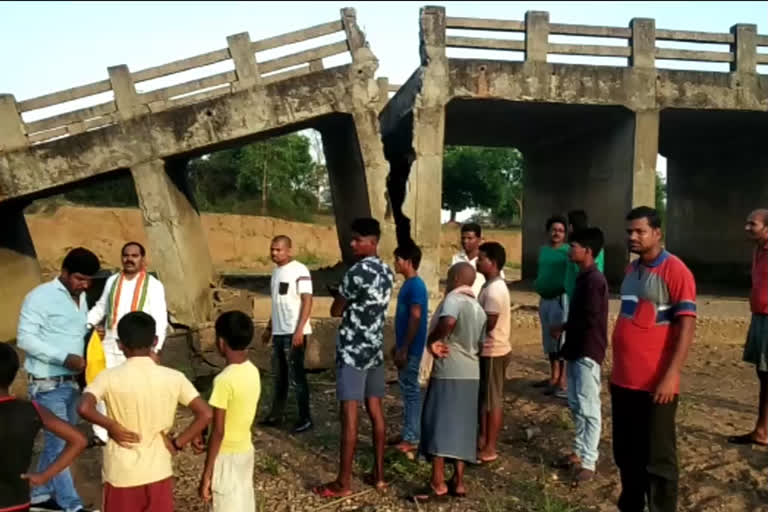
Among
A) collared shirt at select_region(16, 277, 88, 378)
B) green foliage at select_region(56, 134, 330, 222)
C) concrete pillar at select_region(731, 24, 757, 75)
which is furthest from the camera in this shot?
green foliage at select_region(56, 134, 330, 222)

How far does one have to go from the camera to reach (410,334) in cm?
474

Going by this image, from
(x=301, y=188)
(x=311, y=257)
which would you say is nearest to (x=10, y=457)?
(x=311, y=257)

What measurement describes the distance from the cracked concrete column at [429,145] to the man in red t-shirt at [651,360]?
5.67 m

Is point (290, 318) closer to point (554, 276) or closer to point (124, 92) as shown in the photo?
point (554, 276)

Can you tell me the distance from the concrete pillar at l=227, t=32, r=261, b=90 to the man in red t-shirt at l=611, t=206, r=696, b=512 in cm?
647

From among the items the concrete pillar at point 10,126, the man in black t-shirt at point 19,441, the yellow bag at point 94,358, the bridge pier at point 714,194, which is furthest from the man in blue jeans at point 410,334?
the bridge pier at point 714,194

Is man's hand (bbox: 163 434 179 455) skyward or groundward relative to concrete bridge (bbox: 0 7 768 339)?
groundward

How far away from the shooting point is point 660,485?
11.6ft

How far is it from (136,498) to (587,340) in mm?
2797

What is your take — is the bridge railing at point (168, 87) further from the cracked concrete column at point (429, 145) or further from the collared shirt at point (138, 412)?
the collared shirt at point (138, 412)

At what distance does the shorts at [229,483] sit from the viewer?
3.27 metres

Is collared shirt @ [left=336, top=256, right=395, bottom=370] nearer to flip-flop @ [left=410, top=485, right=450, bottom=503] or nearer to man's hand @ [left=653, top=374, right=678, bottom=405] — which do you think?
flip-flop @ [left=410, top=485, right=450, bottom=503]

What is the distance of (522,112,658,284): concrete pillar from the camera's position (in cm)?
968

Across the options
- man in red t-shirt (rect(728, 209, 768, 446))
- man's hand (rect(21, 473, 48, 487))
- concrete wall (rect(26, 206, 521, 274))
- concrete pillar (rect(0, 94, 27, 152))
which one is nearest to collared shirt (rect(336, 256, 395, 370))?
man's hand (rect(21, 473, 48, 487))
